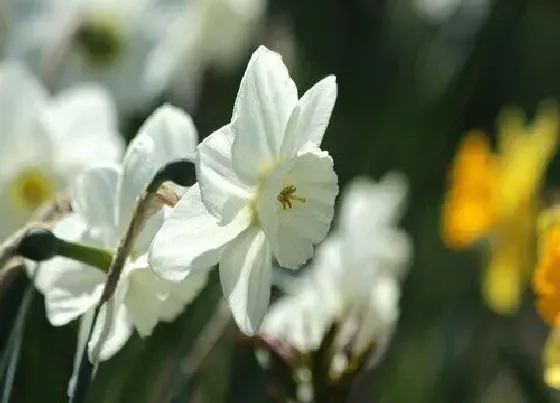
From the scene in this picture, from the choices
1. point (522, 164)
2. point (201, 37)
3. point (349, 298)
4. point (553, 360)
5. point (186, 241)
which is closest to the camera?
point (186, 241)

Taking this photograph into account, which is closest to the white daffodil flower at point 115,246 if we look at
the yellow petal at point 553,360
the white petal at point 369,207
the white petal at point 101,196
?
the white petal at point 101,196

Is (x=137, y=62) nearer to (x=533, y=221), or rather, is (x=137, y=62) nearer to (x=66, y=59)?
(x=66, y=59)

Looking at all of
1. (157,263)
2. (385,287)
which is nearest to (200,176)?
(157,263)

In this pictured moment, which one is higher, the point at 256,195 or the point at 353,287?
the point at 256,195

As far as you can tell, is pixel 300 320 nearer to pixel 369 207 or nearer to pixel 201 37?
pixel 369 207

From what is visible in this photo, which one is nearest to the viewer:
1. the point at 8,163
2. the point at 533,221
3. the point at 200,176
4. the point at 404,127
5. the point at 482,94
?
the point at 200,176

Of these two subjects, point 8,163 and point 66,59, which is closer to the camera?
point 8,163

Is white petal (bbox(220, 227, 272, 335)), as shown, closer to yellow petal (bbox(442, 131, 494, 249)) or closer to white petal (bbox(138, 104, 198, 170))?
white petal (bbox(138, 104, 198, 170))

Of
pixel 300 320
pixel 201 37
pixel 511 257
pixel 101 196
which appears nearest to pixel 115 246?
pixel 101 196
